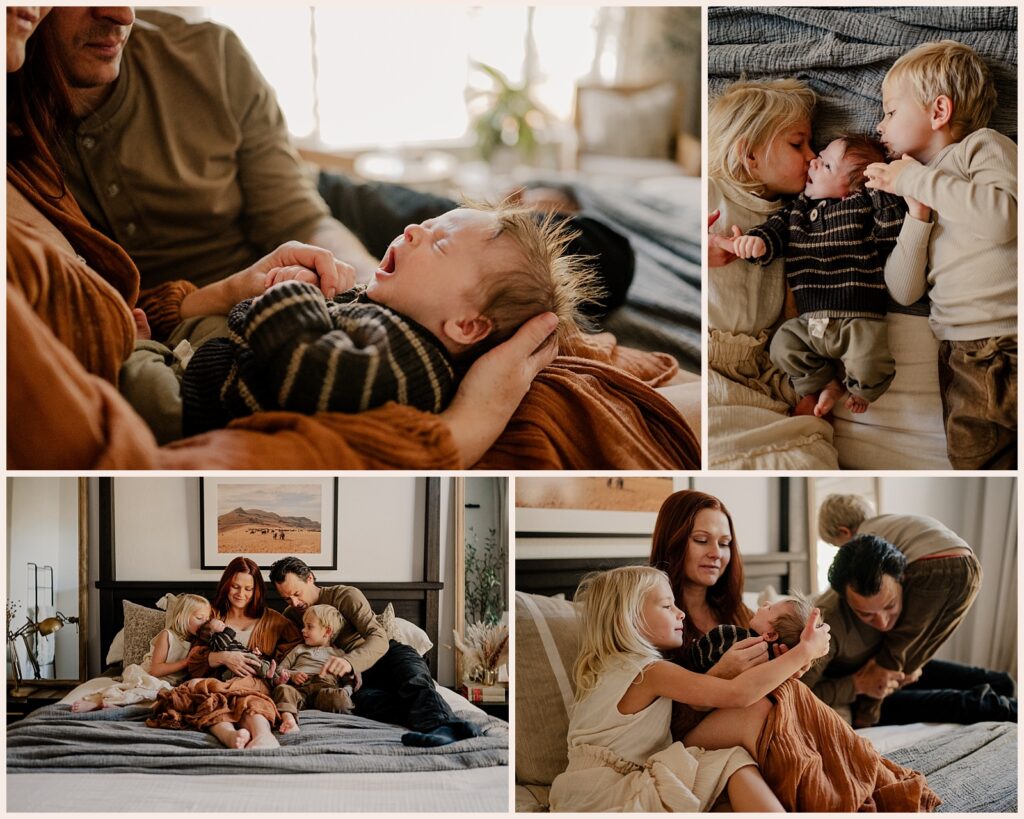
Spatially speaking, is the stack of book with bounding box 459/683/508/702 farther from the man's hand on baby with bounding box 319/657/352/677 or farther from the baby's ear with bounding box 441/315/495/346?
the baby's ear with bounding box 441/315/495/346

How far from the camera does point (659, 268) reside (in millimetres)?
1634

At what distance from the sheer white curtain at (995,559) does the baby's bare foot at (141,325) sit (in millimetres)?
1438

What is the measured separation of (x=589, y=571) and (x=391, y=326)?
1.76 feet

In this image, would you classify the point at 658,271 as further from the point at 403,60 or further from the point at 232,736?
the point at 232,736

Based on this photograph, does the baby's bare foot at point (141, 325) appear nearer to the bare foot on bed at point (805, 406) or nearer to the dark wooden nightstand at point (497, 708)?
the dark wooden nightstand at point (497, 708)

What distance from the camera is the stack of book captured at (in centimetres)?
158


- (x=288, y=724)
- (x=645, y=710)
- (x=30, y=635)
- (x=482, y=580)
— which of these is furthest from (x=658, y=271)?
(x=30, y=635)

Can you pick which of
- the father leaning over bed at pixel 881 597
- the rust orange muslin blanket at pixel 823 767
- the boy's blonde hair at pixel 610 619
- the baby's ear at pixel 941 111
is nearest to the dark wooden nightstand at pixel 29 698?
the boy's blonde hair at pixel 610 619

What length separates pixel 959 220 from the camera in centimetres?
150

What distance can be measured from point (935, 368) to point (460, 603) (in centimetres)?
91

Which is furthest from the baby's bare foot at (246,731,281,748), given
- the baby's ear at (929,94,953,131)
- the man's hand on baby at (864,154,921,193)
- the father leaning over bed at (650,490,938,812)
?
the baby's ear at (929,94,953,131)

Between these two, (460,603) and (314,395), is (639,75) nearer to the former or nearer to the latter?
(314,395)

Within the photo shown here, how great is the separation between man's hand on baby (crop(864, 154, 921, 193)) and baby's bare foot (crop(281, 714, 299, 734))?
131cm

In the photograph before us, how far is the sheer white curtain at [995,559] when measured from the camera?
1624 millimetres
